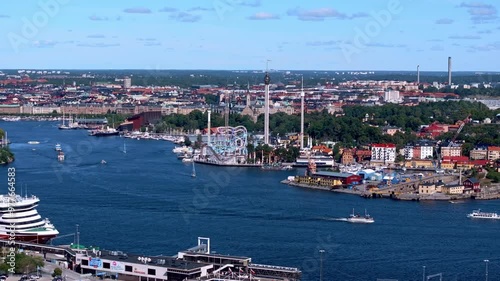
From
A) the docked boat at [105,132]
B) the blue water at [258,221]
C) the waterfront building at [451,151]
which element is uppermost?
the waterfront building at [451,151]

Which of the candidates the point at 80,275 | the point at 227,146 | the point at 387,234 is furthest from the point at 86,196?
the point at 227,146

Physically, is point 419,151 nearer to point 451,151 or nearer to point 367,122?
point 451,151

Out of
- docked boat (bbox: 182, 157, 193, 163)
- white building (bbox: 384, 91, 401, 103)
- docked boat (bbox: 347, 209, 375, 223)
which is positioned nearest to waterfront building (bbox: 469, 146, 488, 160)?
docked boat (bbox: 182, 157, 193, 163)

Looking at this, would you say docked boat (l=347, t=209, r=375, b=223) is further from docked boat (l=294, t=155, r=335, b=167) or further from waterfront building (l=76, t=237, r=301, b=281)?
docked boat (l=294, t=155, r=335, b=167)

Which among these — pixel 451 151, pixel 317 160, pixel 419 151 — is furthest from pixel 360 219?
pixel 451 151

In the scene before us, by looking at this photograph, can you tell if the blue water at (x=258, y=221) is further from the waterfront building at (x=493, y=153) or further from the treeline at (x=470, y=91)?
the treeline at (x=470, y=91)

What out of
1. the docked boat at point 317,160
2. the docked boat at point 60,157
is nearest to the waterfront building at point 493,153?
the docked boat at point 317,160
